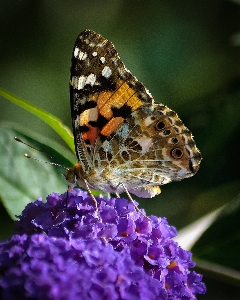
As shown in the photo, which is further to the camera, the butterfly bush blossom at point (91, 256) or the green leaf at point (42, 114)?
the green leaf at point (42, 114)

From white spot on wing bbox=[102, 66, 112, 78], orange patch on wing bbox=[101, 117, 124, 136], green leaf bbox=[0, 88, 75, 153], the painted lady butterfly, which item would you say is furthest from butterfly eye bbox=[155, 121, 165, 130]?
green leaf bbox=[0, 88, 75, 153]

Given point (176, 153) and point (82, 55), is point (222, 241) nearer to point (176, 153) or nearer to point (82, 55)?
point (176, 153)

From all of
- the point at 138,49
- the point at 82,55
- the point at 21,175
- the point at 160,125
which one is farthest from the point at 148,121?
the point at 138,49

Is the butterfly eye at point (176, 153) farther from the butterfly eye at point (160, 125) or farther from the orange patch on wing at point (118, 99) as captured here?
the orange patch on wing at point (118, 99)

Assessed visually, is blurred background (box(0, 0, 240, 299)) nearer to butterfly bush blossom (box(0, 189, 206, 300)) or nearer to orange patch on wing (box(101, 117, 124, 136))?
orange patch on wing (box(101, 117, 124, 136))

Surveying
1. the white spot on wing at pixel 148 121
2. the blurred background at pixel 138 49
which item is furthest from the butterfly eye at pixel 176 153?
the blurred background at pixel 138 49

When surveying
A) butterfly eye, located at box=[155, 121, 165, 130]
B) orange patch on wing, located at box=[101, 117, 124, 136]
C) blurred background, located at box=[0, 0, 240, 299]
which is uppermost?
blurred background, located at box=[0, 0, 240, 299]

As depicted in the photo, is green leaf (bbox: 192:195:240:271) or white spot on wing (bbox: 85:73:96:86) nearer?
white spot on wing (bbox: 85:73:96:86)

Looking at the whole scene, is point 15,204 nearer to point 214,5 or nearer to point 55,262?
point 55,262
